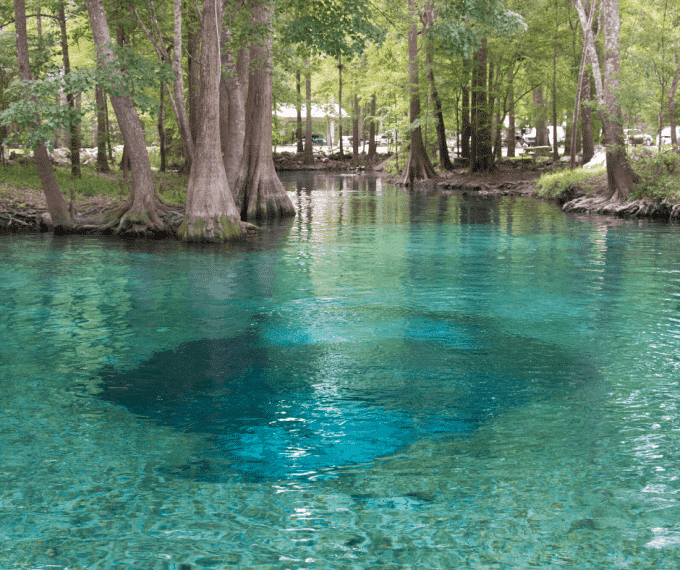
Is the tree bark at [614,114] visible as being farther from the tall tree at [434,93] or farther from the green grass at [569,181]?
the tall tree at [434,93]

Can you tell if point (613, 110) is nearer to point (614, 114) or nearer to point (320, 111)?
point (614, 114)

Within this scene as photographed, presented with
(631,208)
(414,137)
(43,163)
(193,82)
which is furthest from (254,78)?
(414,137)

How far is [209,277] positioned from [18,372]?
5.95 m

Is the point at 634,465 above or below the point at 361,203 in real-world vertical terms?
below

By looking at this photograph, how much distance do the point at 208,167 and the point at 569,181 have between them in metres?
17.5

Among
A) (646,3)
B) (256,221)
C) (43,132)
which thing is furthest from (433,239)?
(646,3)

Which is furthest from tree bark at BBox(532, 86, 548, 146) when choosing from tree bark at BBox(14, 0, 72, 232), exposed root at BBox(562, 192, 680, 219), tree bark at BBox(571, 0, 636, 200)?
tree bark at BBox(14, 0, 72, 232)

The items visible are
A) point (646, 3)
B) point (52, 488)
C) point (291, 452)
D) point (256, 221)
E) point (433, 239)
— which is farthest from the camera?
point (646, 3)

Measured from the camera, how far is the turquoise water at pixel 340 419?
466cm

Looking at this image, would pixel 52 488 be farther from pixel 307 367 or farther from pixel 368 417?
pixel 307 367

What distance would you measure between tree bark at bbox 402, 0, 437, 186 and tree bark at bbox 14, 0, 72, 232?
22931 mm

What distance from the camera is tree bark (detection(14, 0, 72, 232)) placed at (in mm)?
18906

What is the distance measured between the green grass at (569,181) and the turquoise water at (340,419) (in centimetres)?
1549

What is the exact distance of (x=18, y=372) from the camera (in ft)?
26.4
